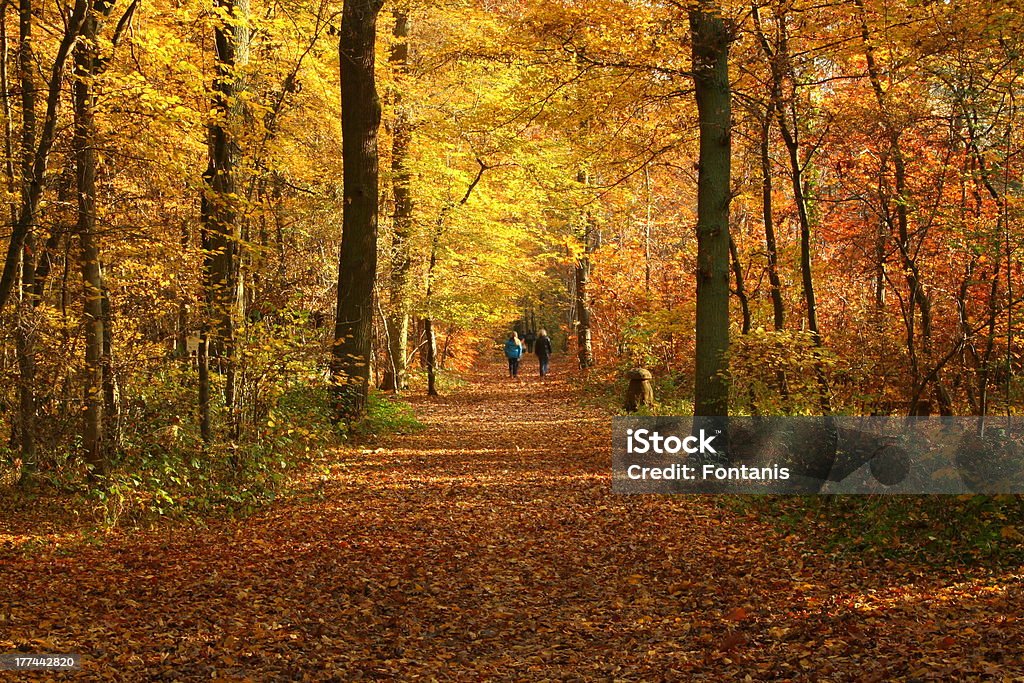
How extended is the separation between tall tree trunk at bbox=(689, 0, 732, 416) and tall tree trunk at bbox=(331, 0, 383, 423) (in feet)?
17.0

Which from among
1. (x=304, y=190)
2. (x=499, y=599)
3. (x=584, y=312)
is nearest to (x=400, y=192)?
(x=304, y=190)

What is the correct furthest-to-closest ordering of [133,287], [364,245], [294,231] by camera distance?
[294,231] < [364,245] < [133,287]

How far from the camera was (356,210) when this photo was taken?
1277 cm

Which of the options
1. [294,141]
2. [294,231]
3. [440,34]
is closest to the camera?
[294,141]

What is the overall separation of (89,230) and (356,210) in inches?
223

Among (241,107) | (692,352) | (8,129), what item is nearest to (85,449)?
(8,129)

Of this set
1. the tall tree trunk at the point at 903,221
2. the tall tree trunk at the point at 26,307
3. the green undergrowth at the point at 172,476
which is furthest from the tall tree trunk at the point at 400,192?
the tall tree trunk at the point at 903,221

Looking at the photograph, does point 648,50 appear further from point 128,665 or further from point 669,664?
point 128,665

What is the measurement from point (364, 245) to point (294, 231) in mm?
5380

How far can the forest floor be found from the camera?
182 inches

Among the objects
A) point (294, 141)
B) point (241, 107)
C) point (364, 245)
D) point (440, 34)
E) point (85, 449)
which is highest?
point (440, 34)

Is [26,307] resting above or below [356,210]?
below

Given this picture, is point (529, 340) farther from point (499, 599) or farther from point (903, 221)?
point (499, 599)

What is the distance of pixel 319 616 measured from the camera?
18.4ft
